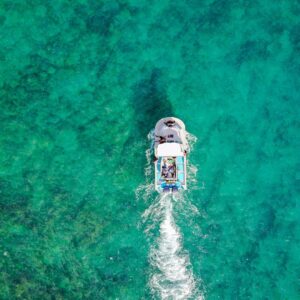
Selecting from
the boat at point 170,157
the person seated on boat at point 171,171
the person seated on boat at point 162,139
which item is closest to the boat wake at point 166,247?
the boat at point 170,157

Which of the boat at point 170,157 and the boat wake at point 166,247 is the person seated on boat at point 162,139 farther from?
the boat wake at point 166,247

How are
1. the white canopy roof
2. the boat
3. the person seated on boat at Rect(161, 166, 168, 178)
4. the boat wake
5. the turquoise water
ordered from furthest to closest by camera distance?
1. the boat wake
2. the turquoise water
3. the person seated on boat at Rect(161, 166, 168, 178)
4. the boat
5. the white canopy roof

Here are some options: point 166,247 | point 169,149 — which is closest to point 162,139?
point 169,149

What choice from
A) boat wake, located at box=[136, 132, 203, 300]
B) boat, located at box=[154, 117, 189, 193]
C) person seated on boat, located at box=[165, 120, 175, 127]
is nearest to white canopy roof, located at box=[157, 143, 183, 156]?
boat, located at box=[154, 117, 189, 193]

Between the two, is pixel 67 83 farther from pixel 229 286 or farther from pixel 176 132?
pixel 229 286

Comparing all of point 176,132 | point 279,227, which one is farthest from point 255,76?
point 279,227

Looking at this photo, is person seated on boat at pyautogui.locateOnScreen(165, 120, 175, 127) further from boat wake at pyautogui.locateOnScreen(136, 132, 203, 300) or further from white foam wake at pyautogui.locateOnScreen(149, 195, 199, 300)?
white foam wake at pyautogui.locateOnScreen(149, 195, 199, 300)

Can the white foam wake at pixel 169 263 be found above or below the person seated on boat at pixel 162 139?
below
